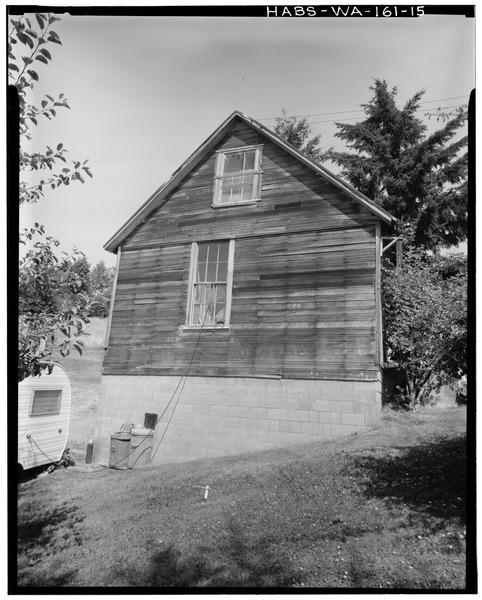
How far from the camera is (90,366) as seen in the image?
9.39 meters

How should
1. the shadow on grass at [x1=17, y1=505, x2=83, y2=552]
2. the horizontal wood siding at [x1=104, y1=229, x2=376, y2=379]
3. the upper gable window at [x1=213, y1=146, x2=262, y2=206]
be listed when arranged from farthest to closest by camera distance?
the upper gable window at [x1=213, y1=146, x2=262, y2=206] < the horizontal wood siding at [x1=104, y1=229, x2=376, y2=379] < the shadow on grass at [x1=17, y1=505, x2=83, y2=552]

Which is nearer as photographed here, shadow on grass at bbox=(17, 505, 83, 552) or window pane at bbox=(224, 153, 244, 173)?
shadow on grass at bbox=(17, 505, 83, 552)

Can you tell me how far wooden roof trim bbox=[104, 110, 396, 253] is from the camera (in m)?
8.65

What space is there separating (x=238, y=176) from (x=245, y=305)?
3066 millimetres

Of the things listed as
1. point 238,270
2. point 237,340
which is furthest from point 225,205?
point 237,340

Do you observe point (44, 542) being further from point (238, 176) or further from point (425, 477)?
point (238, 176)

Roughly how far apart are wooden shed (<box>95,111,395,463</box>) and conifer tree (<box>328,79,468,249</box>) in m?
0.78

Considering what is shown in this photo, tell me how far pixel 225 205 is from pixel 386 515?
7.14m

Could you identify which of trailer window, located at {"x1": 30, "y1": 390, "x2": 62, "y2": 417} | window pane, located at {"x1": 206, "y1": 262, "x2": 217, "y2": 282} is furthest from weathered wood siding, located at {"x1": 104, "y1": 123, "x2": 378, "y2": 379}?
trailer window, located at {"x1": 30, "y1": 390, "x2": 62, "y2": 417}

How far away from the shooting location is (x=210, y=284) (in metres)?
9.30

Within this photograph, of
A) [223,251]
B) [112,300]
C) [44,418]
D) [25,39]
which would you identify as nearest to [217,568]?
[44,418]

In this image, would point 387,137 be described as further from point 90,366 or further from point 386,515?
point 90,366

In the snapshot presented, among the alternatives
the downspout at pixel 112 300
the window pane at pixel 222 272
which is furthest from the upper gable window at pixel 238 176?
the downspout at pixel 112 300

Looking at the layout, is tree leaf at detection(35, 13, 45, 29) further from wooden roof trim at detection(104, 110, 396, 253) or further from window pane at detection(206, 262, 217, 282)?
window pane at detection(206, 262, 217, 282)
